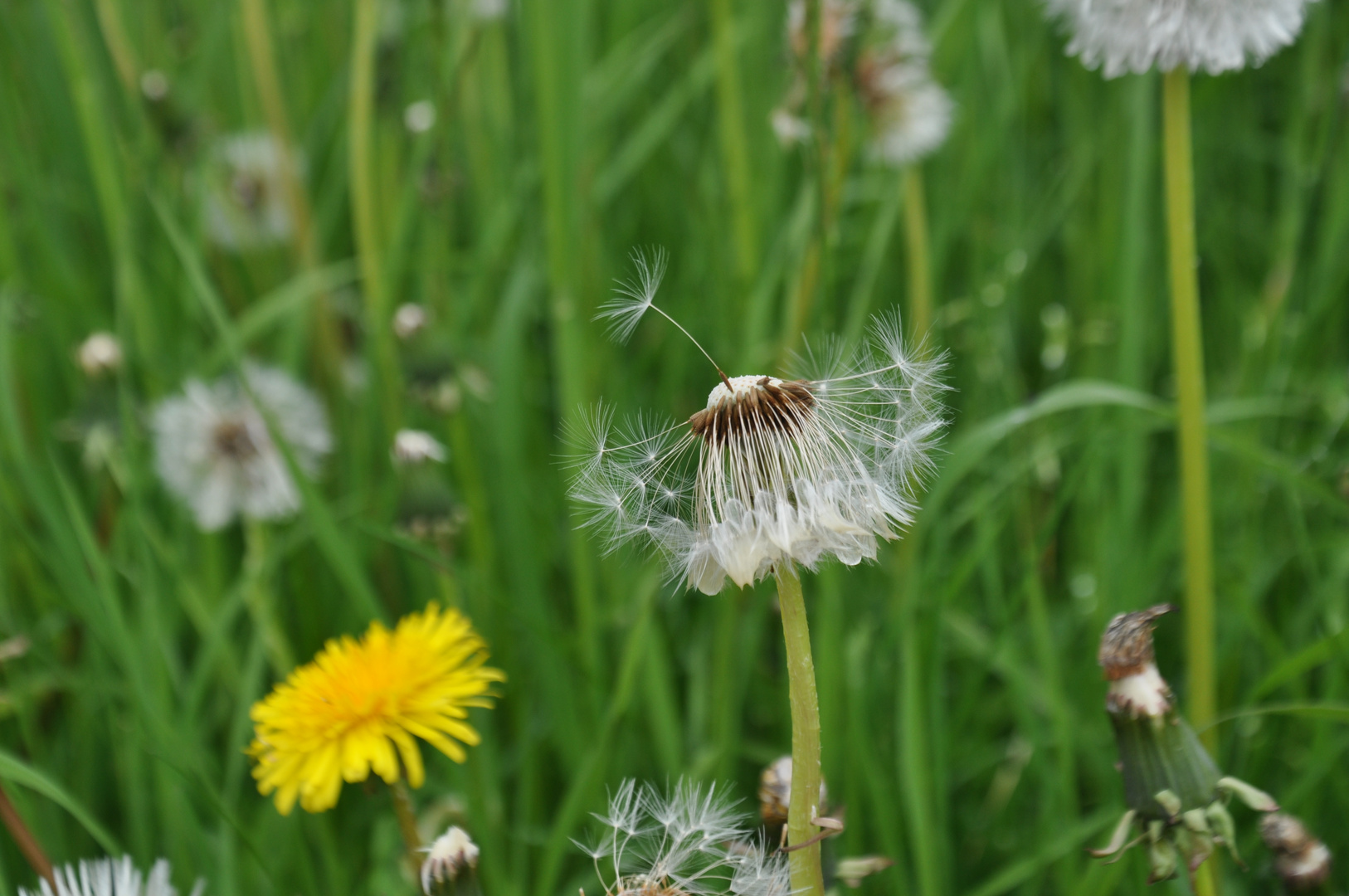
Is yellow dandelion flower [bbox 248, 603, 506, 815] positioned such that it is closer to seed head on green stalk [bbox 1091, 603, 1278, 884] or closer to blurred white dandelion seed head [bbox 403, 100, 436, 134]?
seed head on green stalk [bbox 1091, 603, 1278, 884]

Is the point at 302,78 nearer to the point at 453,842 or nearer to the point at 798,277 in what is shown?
the point at 798,277

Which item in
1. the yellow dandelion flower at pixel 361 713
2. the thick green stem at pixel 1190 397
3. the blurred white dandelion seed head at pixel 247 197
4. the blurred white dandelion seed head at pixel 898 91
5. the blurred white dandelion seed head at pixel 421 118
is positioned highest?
the blurred white dandelion seed head at pixel 247 197

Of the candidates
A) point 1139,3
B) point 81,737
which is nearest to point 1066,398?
point 1139,3

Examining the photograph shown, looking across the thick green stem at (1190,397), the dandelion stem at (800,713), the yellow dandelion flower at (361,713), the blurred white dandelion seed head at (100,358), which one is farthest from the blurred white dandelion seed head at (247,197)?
the dandelion stem at (800,713)

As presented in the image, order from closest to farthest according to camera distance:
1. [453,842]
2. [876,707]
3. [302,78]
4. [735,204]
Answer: [453,842]
[876,707]
[735,204]
[302,78]

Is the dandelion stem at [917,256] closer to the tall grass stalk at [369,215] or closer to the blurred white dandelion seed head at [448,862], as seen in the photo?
the tall grass stalk at [369,215]
